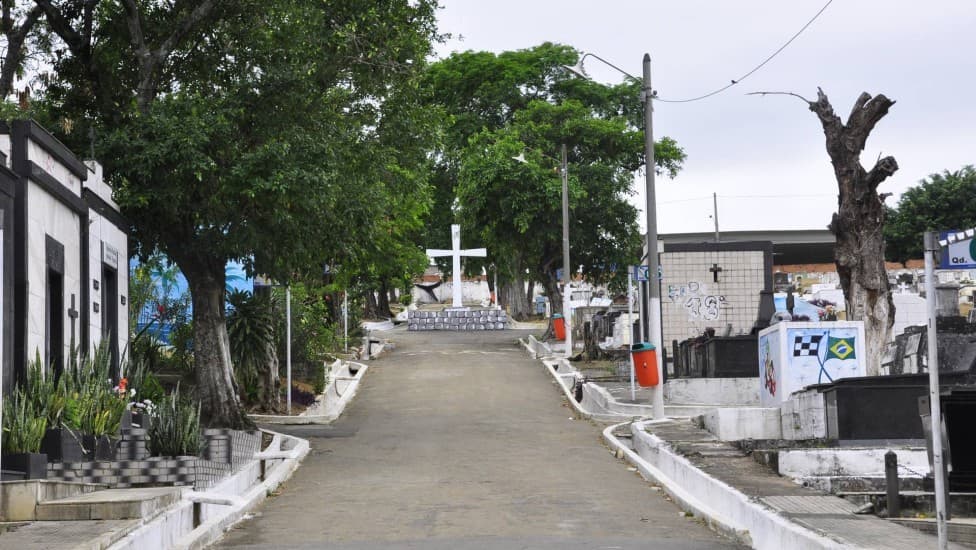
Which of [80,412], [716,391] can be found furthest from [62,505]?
[716,391]

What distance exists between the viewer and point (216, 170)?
23234mm

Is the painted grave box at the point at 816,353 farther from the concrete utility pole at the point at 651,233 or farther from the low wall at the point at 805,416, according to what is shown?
the low wall at the point at 805,416

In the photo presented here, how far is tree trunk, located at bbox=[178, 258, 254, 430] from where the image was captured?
24859 mm

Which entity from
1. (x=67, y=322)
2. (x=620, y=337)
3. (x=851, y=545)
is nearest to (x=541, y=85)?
(x=620, y=337)

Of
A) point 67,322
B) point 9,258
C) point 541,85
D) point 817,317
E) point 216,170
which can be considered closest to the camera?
point 9,258

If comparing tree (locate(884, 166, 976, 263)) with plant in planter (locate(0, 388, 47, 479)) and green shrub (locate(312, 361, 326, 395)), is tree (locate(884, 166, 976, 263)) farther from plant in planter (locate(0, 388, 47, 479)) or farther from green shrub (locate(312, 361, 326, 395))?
plant in planter (locate(0, 388, 47, 479))

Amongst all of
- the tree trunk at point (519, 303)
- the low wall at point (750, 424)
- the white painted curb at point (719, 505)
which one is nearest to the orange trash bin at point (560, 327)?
the tree trunk at point (519, 303)

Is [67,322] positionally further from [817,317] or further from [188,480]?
[817,317]

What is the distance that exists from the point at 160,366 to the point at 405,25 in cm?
1040

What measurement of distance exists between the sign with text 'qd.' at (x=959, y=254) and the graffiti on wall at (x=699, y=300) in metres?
26.8

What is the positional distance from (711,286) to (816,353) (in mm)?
12348

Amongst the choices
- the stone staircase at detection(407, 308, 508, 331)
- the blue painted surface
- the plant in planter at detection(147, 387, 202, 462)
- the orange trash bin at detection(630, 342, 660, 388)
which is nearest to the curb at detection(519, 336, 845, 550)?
the orange trash bin at detection(630, 342, 660, 388)

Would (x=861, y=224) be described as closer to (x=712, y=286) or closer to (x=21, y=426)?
(x=712, y=286)

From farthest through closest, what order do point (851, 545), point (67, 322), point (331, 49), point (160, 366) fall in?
point (160, 366) → point (331, 49) → point (67, 322) → point (851, 545)
